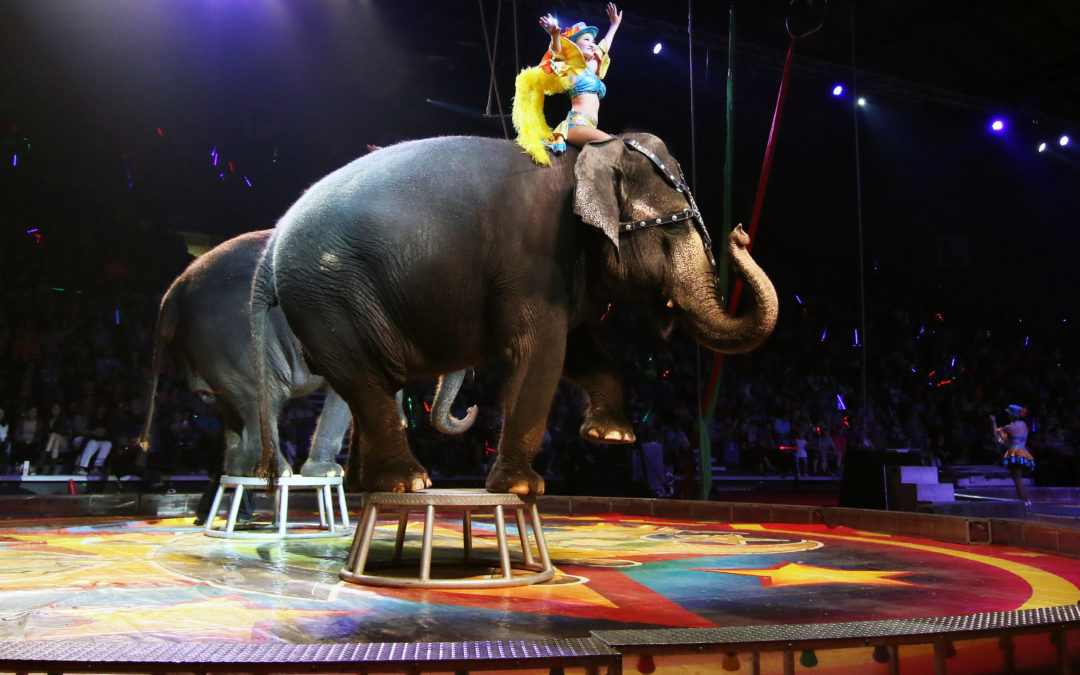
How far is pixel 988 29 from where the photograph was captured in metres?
12.2

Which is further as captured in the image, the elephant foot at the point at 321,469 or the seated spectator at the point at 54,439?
the seated spectator at the point at 54,439

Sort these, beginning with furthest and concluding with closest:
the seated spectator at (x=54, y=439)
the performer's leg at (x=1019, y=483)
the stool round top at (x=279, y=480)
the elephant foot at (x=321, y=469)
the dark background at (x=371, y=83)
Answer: the dark background at (x=371, y=83)
the performer's leg at (x=1019, y=483)
the seated spectator at (x=54, y=439)
the elephant foot at (x=321, y=469)
the stool round top at (x=279, y=480)

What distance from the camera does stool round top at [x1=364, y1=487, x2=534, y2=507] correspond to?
312cm

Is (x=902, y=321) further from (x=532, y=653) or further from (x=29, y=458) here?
(x=532, y=653)

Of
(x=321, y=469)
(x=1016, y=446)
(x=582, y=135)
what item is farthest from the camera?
(x=1016, y=446)

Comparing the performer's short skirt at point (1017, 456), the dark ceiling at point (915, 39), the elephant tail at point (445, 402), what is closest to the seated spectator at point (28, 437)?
the elephant tail at point (445, 402)

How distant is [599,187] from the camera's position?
3430 mm

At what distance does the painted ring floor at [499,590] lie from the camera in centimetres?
245

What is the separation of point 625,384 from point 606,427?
9589mm

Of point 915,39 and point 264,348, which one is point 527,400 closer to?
point 264,348

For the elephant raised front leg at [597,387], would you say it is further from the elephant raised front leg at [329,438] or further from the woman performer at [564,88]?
the elephant raised front leg at [329,438]

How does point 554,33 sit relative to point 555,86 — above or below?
above

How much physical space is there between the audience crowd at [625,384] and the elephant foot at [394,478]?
3.29 m

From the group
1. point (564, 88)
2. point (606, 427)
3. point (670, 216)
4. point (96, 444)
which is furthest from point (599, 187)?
point (96, 444)
